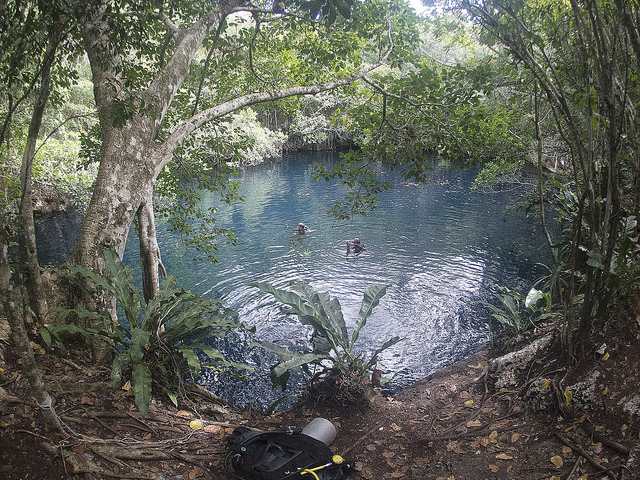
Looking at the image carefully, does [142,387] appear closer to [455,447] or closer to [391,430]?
[391,430]

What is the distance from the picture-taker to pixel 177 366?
354 cm

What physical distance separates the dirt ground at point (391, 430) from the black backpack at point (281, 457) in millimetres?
142

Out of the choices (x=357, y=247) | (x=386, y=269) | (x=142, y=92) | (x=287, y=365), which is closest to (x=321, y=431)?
(x=287, y=365)

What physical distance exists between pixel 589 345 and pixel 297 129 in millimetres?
32204

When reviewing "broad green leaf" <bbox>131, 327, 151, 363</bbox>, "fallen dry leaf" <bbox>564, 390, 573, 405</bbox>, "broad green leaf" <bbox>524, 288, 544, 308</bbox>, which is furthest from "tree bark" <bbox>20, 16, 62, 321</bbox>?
"broad green leaf" <bbox>524, 288, 544, 308</bbox>

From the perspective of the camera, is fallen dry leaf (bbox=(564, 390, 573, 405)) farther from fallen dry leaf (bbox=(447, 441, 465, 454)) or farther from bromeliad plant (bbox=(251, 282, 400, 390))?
bromeliad plant (bbox=(251, 282, 400, 390))

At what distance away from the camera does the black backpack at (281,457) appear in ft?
7.82

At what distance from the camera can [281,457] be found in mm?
2514

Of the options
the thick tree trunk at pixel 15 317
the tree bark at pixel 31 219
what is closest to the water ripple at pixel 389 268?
the tree bark at pixel 31 219

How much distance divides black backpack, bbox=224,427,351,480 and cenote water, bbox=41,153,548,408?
1.47 m

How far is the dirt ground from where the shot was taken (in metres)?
2.14

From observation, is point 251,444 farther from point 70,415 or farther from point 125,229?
point 125,229

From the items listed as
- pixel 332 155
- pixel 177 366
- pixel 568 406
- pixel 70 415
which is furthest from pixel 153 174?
pixel 332 155

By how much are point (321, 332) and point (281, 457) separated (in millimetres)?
1713
